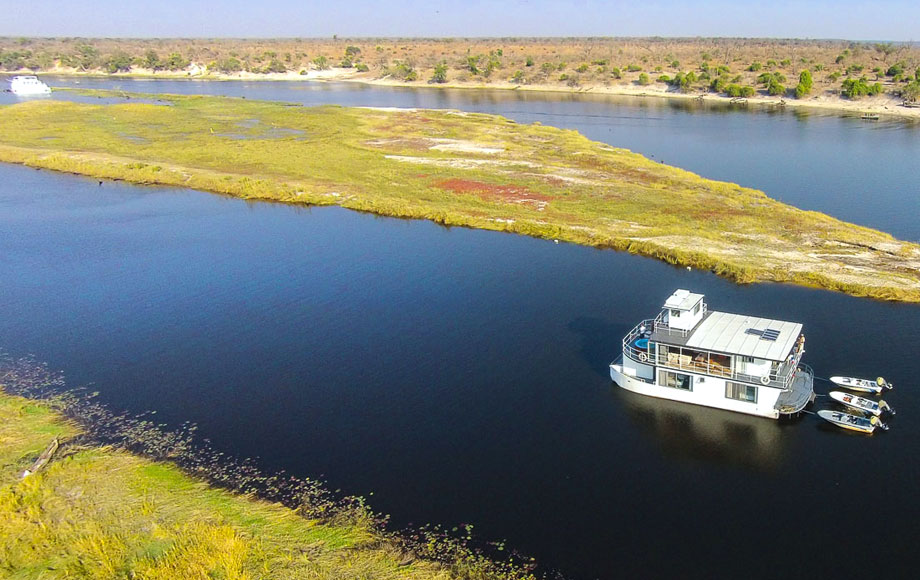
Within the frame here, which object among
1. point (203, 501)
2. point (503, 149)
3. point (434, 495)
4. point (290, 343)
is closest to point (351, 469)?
point (434, 495)

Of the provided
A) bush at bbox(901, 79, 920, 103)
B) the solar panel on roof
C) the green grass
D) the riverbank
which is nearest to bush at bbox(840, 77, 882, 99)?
bush at bbox(901, 79, 920, 103)

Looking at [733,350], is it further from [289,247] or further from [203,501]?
[289,247]

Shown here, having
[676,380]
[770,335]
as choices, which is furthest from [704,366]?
[770,335]

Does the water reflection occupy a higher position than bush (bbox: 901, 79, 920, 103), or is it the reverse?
bush (bbox: 901, 79, 920, 103)

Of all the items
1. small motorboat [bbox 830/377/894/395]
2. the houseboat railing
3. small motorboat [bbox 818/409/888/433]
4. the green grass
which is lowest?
the green grass

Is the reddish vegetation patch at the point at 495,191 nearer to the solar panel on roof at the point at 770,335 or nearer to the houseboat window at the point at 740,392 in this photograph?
the solar panel on roof at the point at 770,335

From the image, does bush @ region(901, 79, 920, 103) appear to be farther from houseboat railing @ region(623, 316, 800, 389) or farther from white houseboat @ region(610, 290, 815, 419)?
houseboat railing @ region(623, 316, 800, 389)
